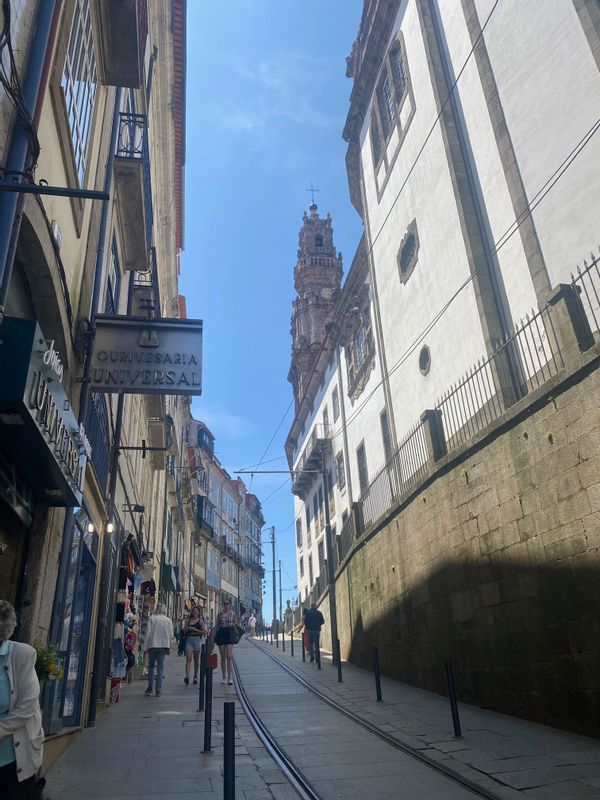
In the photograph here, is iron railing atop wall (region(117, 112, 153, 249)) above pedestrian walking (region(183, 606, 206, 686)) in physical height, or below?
above

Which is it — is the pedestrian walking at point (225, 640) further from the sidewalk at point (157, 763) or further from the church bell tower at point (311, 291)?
the church bell tower at point (311, 291)

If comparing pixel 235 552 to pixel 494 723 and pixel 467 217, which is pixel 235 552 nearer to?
pixel 467 217

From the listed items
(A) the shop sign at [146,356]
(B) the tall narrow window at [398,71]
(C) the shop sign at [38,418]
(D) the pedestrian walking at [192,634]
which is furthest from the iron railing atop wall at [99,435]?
(B) the tall narrow window at [398,71]

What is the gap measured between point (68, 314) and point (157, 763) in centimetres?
472

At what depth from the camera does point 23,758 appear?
3471mm

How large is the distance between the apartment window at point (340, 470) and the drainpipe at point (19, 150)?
2497 cm

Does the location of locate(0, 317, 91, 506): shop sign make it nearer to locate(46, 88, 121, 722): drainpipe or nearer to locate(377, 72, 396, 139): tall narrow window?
locate(46, 88, 121, 722): drainpipe

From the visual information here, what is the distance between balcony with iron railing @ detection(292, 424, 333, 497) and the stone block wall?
1779 cm

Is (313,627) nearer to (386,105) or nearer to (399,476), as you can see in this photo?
(399,476)

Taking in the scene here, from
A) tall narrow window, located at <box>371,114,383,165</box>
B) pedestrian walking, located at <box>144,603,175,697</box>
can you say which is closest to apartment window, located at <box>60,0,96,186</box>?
pedestrian walking, located at <box>144,603,175,697</box>

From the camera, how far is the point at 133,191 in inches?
428

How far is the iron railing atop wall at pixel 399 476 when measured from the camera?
12906 mm

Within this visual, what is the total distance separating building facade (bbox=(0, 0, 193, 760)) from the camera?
4.81 metres

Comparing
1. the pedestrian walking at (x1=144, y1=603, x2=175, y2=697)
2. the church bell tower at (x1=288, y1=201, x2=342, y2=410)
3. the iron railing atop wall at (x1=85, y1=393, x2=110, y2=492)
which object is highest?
the church bell tower at (x1=288, y1=201, x2=342, y2=410)
